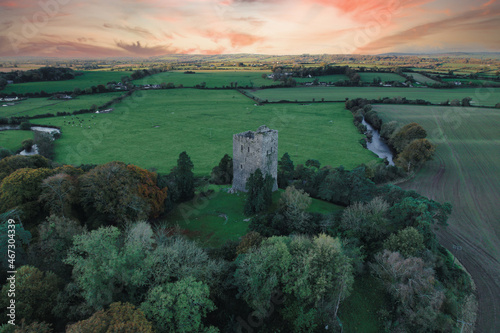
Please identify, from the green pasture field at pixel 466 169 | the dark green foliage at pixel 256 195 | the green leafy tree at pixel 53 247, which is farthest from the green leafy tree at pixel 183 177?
the green pasture field at pixel 466 169

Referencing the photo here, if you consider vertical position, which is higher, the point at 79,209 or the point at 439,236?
the point at 79,209

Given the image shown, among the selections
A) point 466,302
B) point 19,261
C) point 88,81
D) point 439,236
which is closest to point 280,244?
point 466,302

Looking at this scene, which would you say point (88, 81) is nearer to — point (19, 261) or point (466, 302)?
point (19, 261)

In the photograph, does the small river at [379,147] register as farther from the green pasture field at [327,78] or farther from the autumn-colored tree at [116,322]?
the green pasture field at [327,78]

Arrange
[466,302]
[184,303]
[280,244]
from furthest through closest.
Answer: [466,302]
[280,244]
[184,303]

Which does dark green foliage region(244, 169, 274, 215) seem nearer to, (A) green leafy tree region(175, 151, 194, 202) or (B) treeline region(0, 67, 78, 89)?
(A) green leafy tree region(175, 151, 194, 202)

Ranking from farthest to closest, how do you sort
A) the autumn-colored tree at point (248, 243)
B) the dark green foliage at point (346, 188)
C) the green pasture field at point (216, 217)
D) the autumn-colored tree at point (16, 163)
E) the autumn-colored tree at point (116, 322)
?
1. the dark green foliage at point (346, 188)
2. the autumn-colored tree at point (16, 163)
3. the green pasture field at point (216, 217)
4. the autumn-colored tree at point (248, 243)
5. the autumn-colored tree at point (116, 322)
